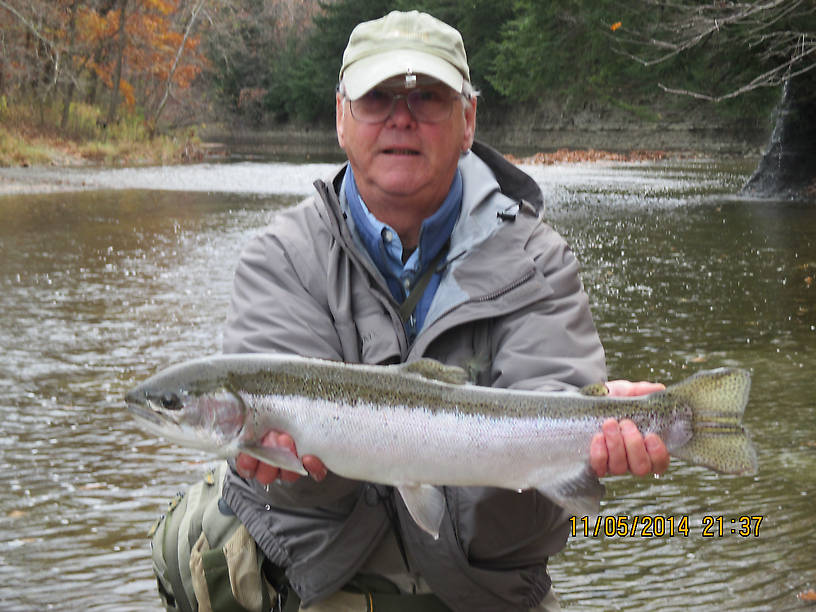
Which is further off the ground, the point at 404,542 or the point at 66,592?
the point at 404,542

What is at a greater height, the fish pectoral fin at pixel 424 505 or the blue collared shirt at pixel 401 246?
the blue collared shirt at pixel 401 246

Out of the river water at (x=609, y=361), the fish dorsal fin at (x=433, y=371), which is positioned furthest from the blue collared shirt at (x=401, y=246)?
the river water at (x=609, y=361)

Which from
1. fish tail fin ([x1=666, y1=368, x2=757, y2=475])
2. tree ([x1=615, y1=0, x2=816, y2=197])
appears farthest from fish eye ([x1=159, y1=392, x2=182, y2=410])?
tree ([x1=615, y1=0, x2=816, y2=197])

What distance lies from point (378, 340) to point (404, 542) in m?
0.55

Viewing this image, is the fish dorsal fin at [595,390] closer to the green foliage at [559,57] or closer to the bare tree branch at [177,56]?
the green foliage at [559,57]

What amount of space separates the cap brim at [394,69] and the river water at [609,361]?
85.1 inches

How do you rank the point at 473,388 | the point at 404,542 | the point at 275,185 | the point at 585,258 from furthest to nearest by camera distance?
1. the point at 275,185
2. the point at 585,258
3. the point at 404,542
4. the point at 473,388

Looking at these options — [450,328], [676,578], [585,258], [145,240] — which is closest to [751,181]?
[585,258]

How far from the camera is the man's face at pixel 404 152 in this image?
10.3 feet

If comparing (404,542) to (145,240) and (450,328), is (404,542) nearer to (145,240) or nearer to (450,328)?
(450,328)

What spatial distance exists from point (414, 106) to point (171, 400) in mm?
1133

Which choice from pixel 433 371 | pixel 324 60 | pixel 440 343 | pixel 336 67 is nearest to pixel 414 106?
pixel 440 343

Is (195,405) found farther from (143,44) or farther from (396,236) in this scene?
(143,44)

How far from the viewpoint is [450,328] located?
2977 millimetres
